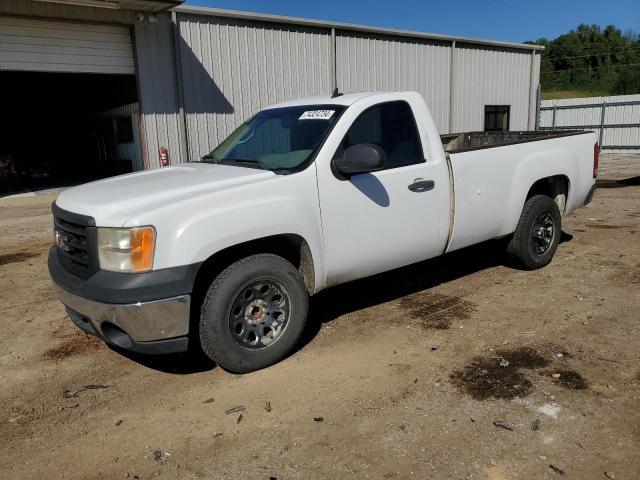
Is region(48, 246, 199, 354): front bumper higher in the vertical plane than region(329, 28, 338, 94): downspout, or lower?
lower

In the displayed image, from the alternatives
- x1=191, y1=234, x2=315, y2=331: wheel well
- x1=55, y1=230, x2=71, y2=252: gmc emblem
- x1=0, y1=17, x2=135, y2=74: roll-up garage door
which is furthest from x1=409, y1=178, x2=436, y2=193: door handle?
x1=0, y1=17, x2=135, y2=74: roll-up garage door

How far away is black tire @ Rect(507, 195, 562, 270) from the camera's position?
5.61 metres

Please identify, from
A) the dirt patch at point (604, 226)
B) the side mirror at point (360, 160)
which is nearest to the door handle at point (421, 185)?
the side mirror at point (360, 160)

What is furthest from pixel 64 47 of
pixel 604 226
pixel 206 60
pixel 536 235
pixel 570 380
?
pixel 570 380

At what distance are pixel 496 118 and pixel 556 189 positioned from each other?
15.4m

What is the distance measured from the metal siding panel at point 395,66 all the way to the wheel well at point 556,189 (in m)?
10.4

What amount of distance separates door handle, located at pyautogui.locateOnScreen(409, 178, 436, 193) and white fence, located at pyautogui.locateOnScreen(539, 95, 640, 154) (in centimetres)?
2348

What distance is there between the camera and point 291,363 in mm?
3936

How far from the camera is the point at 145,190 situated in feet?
12.0

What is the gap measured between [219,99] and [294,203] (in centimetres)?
1041

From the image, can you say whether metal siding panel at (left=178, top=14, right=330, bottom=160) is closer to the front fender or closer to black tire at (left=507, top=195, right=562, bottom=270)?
black tire at (left=507, top=195, right=562, bottom=270)

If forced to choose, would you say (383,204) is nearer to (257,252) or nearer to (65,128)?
(257,252)

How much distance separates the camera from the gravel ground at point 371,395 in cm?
280

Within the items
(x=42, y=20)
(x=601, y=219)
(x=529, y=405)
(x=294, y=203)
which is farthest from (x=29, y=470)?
(x=42, y=20)
